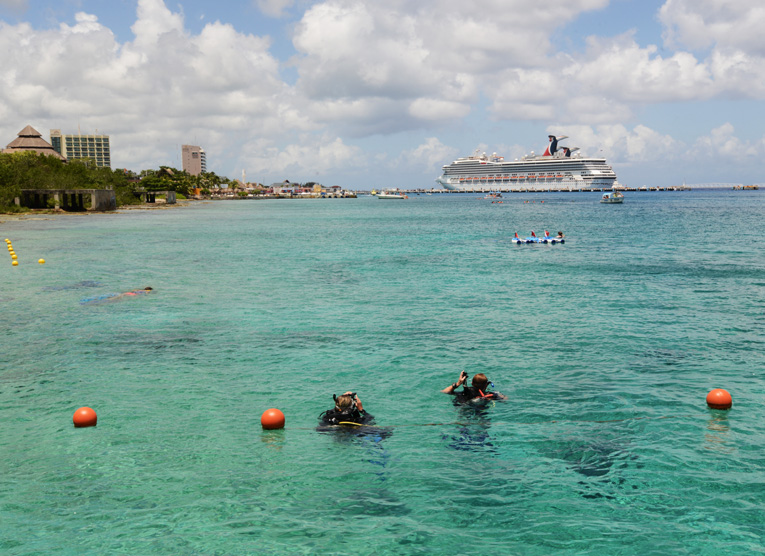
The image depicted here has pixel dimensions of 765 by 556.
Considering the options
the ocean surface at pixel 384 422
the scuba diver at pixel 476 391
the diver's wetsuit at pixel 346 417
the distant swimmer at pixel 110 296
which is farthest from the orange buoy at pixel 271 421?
the distant swimmer at pixel 110 296

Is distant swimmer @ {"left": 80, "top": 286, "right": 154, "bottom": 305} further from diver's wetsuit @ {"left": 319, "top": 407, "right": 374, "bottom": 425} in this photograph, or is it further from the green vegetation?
the green vegetation

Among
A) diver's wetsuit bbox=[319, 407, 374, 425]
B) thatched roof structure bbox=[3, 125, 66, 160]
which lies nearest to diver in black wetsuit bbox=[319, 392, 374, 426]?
diver's wetsuit bbox=[319, 407, 374, 425]

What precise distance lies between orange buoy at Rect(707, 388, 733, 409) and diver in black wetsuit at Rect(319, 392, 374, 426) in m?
8.89

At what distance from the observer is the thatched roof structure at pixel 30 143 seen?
177 m

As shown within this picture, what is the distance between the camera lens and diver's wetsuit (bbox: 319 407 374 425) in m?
14.1

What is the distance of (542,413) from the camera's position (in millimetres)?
15180

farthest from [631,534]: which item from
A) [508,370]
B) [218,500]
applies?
[508,370]

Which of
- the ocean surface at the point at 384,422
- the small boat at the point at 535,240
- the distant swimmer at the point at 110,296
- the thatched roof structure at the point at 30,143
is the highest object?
the thatched roof structure at the point at 30,143

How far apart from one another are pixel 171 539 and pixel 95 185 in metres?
153

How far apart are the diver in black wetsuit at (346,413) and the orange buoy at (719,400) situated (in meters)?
8.89

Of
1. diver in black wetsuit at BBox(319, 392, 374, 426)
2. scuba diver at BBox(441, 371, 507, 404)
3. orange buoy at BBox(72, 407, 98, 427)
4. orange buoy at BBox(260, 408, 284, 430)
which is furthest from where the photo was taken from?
scuba diver at BBox(441, 371, 507, 404)

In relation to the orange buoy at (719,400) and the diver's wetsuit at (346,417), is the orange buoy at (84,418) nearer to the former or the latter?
the diver's wetsuit at (346,417)

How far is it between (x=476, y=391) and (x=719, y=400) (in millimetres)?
6243

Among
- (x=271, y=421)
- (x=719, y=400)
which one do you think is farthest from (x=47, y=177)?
(x=719, y=400)
